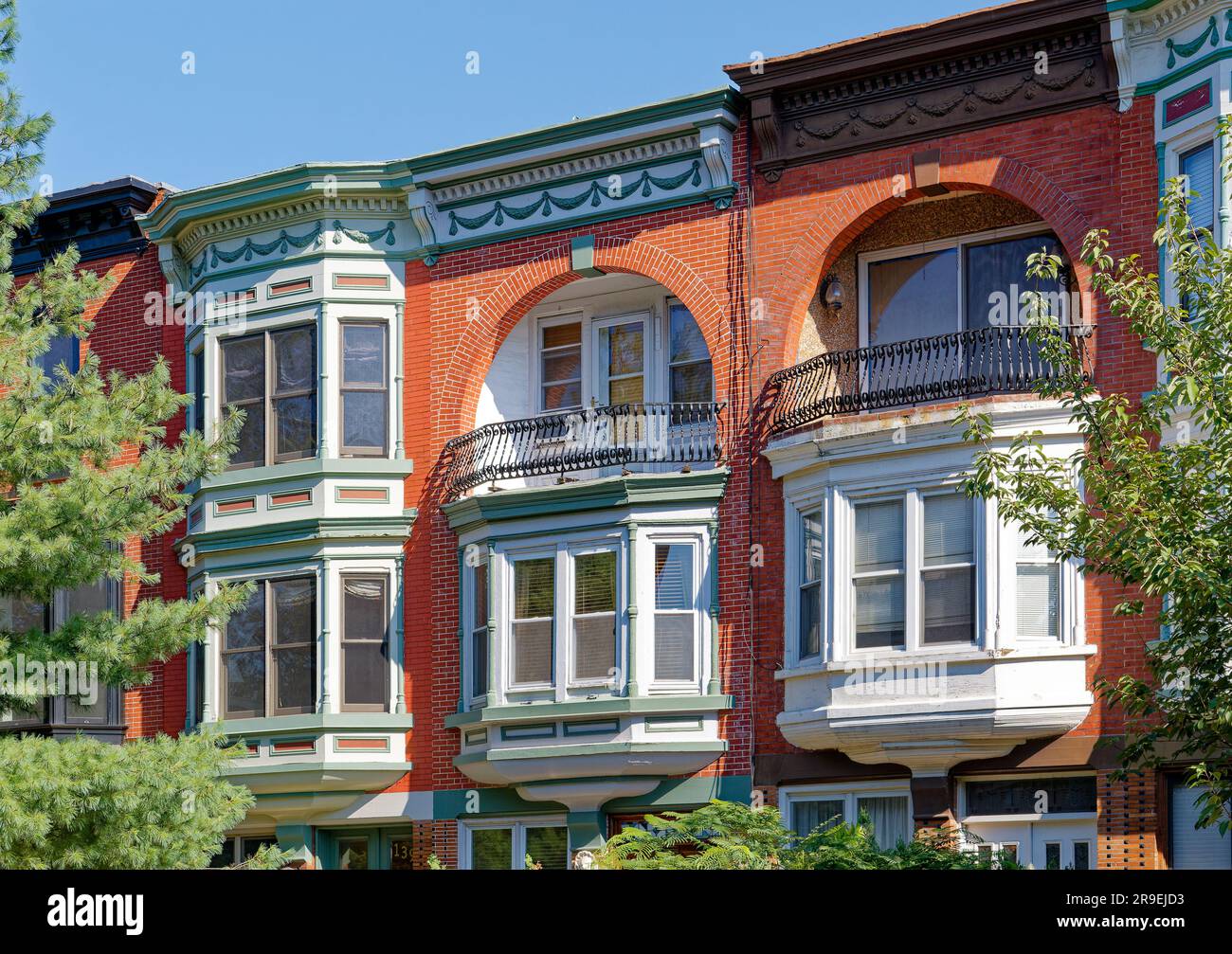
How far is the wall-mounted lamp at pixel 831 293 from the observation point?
22.0 m

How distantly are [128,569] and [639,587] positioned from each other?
6.53 m

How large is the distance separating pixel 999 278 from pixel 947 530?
146 inches

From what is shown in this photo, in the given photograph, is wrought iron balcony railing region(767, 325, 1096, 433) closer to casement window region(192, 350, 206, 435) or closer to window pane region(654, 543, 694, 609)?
window pane region(654, 543, 694, 609)

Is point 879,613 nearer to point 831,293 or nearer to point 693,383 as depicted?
point 831,293

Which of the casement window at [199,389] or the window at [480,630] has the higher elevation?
the casement window at [199,389]

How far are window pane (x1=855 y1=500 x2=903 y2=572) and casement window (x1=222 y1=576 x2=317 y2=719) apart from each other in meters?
8.20

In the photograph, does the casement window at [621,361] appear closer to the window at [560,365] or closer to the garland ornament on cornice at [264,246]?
the window at [560,365]

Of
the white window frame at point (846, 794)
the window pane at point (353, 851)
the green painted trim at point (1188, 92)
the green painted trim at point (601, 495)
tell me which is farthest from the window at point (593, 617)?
the green painted trim at point (1188, 92)

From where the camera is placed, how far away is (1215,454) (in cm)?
1357

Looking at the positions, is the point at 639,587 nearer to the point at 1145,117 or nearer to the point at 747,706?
the point at 747,706

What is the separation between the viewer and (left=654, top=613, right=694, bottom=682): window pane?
71.2 feet

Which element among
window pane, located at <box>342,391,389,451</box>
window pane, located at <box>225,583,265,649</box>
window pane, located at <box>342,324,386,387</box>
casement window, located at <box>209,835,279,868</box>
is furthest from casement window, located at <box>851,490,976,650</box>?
casement window, located at <box>209,835,279,868</box>

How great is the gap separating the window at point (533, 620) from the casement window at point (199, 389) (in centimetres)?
569
